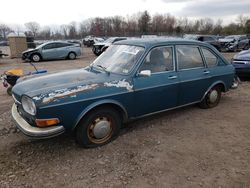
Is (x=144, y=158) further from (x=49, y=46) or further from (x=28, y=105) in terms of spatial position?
(x=49, y=46)

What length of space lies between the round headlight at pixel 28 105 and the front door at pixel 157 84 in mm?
1625

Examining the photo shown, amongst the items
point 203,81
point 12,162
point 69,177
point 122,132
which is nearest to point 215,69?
point 203,81

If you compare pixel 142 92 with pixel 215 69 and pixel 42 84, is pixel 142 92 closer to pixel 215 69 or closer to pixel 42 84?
pixel 42 84

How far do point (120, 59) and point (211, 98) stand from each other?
8.17 ft

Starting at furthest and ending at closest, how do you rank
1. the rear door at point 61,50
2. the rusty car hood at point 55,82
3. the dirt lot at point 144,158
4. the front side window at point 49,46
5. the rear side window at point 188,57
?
the rear door at point 61,50 < the front side window at point 49,46 < the rear side window at point 188,57 < the rusty car hood at point 55,82 < the dirt lot at point 144,158

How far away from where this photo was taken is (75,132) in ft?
12.2

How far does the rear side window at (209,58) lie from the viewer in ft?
17.3

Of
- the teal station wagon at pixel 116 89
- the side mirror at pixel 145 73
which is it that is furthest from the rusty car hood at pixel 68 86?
the side mirror at pixel 145 73

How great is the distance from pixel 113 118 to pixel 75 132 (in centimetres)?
65

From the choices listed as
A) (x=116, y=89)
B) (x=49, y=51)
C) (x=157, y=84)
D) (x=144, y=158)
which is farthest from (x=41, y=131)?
(x=49, y=51)

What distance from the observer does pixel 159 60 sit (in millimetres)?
4492

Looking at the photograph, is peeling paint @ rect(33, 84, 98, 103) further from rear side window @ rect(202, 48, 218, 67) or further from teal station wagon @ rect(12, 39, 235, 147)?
rear side window @ rect(202, 48, 218, 67)

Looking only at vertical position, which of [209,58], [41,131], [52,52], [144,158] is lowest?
[144,158]

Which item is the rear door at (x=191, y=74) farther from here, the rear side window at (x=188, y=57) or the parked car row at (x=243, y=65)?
the parked car row at (x=243, y=65)
